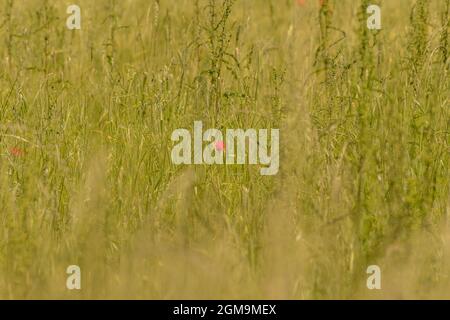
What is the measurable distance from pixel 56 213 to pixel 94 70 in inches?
54.9

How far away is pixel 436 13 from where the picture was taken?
5344mm

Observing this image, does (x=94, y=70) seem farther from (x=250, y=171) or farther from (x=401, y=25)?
(x=401, y=25)

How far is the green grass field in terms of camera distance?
3373mm

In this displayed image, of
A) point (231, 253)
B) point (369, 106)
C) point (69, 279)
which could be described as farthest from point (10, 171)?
point (369, 106)

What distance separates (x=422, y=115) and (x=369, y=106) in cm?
21

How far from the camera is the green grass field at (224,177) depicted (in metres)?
3.37

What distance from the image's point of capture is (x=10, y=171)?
13.2ft

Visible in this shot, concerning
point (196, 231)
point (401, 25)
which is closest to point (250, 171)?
point (196, 231)

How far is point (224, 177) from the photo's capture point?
4062 mm

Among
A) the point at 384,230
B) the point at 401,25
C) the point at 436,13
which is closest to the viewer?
the point at 384,230
